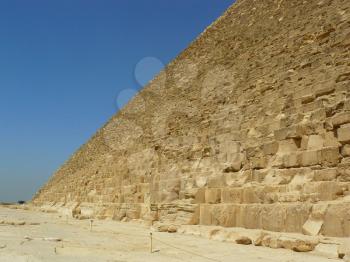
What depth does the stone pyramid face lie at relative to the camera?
6074 mm

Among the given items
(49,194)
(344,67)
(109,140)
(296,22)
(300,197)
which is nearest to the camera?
(300,197)

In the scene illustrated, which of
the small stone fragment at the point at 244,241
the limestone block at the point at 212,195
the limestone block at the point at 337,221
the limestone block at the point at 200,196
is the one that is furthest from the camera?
the limestone block at the point at 200,196

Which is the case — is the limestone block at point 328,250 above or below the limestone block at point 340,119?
below

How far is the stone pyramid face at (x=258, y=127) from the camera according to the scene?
19.9 feet

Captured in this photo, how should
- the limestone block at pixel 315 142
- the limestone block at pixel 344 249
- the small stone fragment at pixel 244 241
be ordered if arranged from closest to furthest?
the limestone block at pixel 344 249 < the small stone fragment at pixel 244 241 < the limestone block at pixel 315 142

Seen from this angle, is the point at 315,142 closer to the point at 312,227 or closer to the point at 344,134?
the point at 344,134

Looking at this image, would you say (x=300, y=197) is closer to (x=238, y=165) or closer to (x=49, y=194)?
(x=238, y=165)

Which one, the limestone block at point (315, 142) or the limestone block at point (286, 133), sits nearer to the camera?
the limestone block at point (315, 142)

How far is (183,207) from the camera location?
917 cm

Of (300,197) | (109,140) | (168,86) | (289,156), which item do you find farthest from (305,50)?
(109,140)

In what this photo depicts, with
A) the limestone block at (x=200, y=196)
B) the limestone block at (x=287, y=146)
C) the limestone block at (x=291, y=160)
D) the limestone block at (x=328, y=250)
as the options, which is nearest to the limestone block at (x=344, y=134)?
the limestone block at (x=291, y=160)

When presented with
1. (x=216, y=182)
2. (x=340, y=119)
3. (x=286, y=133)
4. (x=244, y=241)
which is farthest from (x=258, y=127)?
(x=244, y=241)

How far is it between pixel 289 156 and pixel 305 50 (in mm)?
2007

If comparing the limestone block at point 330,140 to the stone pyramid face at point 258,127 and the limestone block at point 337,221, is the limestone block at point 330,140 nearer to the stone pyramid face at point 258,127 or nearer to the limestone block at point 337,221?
the stone pyramid face at point 258,127
